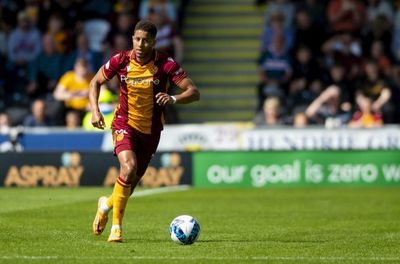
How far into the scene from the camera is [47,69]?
1043 inches

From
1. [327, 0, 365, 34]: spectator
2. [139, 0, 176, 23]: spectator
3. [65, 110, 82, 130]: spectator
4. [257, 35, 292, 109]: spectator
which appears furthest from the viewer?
[139, 0, 176, 23]: spectator

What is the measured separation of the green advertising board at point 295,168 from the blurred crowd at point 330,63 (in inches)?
55.2

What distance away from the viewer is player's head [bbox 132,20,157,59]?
39.8ft

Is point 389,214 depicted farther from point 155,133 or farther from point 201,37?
point 201,37

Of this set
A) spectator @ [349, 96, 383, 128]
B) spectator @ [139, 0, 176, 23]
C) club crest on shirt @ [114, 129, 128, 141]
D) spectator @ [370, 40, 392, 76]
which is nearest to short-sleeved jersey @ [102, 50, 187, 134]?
club crest on shirt @ [114, 129, 128, 141]

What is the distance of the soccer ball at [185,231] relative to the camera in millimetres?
11969

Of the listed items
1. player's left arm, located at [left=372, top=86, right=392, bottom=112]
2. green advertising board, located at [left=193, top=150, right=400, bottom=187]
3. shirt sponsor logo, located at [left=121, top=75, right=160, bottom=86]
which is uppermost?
shirt sponsor logo, located at [left=121, top=75, right=160, bottom=86]

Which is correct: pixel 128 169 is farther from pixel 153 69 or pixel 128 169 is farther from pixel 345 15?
pixel 345 15

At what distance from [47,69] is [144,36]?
1456cm

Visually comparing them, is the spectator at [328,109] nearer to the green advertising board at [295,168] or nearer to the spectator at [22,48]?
the green advertising board at [295,168]

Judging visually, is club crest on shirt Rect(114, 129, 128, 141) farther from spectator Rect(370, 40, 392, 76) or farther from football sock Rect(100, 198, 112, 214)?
spectator Rect(370, 40, 392, 76)

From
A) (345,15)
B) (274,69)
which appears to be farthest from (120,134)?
(345,15)

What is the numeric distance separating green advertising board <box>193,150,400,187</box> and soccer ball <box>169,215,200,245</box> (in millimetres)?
9480

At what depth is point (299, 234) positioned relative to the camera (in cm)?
1334
